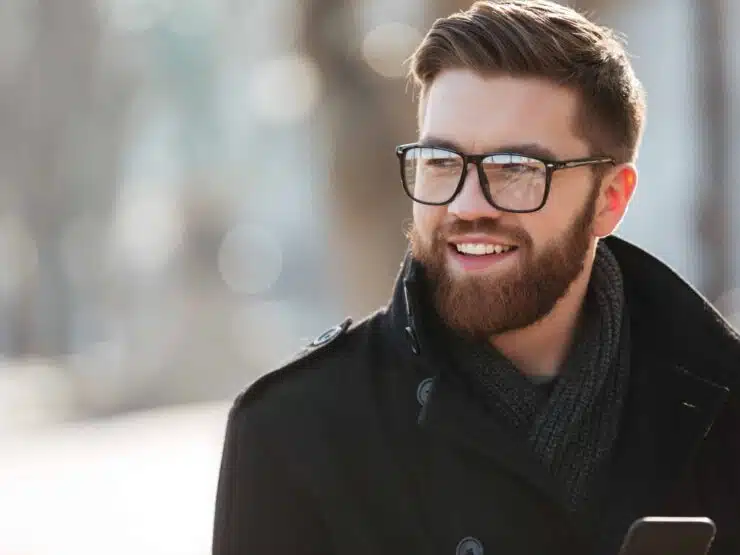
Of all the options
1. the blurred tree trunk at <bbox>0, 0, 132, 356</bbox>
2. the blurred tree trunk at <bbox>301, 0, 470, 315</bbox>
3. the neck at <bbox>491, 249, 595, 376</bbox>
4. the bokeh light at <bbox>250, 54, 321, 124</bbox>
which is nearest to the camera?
the neck at <bbox>491, 249, 595, 376</bbox>

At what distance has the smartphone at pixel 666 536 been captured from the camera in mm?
1986

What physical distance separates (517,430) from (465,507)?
0.63ft

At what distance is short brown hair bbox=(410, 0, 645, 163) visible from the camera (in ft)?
8.80

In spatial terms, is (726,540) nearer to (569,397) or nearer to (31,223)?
(569,397)

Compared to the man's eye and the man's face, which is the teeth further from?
the man's eye

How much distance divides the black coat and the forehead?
310 mm

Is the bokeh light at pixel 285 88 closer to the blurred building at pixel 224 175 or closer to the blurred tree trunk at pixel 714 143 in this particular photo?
the blurred building at pixel 224 175

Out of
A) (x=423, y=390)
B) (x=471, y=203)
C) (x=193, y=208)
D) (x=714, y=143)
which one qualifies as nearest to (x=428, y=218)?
(x=471, y=203)

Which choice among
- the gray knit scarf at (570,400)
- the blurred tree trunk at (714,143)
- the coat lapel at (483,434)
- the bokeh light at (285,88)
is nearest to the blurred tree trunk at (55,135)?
the bokeh light at (285,88)

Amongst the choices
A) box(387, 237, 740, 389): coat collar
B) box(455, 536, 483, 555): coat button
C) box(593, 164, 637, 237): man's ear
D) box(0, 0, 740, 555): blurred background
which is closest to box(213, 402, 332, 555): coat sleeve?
box(455, 536, 483, 555): coat button

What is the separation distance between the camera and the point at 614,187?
290 cm

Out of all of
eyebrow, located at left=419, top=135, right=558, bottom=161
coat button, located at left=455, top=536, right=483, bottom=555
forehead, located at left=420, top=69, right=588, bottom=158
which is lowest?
coat button, located at left=455, top=536, right=483, bottom=555

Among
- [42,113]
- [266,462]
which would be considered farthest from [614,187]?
[42,113]

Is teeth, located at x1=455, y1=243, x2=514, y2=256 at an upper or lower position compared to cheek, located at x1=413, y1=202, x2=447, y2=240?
lower
